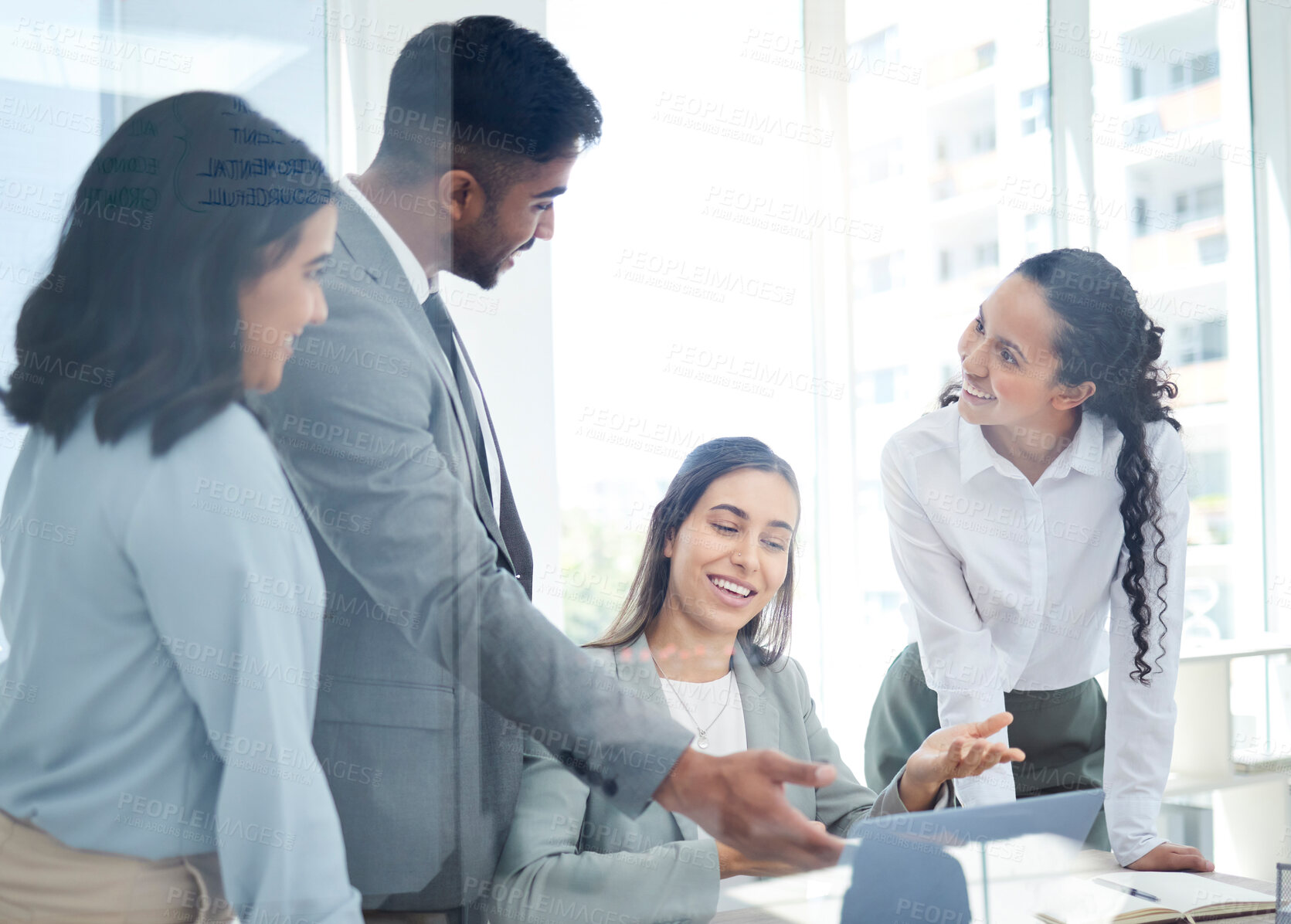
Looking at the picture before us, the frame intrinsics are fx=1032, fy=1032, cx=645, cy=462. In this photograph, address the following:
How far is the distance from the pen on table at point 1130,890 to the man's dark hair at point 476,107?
4.51 feet

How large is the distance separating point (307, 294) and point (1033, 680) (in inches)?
59.9

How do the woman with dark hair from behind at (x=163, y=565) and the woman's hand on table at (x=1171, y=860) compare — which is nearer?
the woman with dark hair from behind at (x=163, y=565)

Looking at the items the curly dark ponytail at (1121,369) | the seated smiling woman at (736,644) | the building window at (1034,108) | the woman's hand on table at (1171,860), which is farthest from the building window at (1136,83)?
the woman's hand on table at (1171,860)

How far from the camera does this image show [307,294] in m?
1.26

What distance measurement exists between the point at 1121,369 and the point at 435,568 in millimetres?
1374

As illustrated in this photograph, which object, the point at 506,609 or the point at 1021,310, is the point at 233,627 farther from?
the point at 1021,310

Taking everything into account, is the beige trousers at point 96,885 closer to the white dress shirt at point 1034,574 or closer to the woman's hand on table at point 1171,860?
the white dress shirt at point 1034,574

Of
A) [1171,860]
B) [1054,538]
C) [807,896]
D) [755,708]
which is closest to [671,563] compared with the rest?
[755,708]

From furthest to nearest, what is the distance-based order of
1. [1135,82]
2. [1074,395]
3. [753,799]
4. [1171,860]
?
1. [1135,82]
2. [1074,395]
3. [1171,860]
4. [753,799]

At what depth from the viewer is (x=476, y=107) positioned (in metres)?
1.41

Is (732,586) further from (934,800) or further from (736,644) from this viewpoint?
(934,800)

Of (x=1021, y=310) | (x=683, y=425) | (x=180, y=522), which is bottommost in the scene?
(x=180, y=522)

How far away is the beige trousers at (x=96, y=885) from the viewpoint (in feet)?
3.76

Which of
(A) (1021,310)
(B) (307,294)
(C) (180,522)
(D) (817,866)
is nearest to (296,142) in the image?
(B) (307,294)
